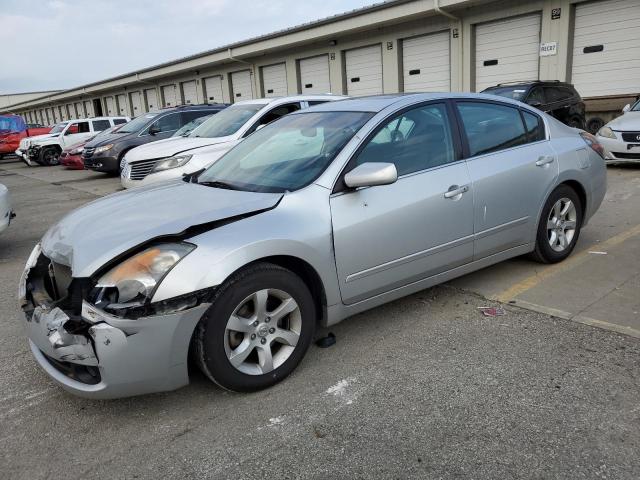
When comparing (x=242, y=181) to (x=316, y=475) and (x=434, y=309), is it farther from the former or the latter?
(x=316, y=475)

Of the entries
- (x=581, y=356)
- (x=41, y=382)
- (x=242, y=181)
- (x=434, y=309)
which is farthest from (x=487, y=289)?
(x=41, y=382)

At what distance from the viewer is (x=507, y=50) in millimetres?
15977

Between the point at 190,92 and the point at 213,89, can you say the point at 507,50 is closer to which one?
the point at 213,89

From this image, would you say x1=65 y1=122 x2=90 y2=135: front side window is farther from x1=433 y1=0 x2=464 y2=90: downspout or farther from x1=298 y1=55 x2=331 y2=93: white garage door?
x1=433 y1=0 x2=464 y2=90: downspout

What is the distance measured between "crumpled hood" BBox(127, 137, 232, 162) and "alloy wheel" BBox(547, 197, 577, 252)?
216 inches

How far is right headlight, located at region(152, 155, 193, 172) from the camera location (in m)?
8.25

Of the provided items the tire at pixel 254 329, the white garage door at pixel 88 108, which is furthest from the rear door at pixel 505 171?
the white garage door at pixel 88 108

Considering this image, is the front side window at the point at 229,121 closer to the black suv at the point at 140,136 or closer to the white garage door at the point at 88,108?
the black suv at the point at 140,136

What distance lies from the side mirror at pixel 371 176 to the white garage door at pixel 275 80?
71.2ft

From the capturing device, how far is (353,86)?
823 inches

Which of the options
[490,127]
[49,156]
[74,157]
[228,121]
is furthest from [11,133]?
[490,127]

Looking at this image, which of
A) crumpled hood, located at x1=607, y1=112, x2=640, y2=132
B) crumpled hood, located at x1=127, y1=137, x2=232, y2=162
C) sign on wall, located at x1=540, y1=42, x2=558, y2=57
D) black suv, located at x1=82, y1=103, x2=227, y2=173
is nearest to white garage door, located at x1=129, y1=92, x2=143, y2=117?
black suv, located at x1=82, y1=103, x2=227, y2=173

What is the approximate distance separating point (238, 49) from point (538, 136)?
22323 mm

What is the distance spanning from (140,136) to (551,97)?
32.0 feet
